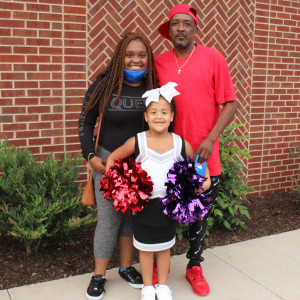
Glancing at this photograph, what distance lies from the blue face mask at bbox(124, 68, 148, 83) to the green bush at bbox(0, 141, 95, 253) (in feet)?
3.59

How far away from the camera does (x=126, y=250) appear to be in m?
3.17

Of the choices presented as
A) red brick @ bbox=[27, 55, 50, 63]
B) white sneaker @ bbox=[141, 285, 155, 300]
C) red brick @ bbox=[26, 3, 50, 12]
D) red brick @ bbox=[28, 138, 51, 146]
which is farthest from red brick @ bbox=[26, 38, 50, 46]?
white sneaker @ bbox=[141, 285, 155, 300]

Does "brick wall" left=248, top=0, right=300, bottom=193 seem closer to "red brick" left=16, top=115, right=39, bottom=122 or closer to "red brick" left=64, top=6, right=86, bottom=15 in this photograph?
"red brick" left=64, top=6, right=86, bottom=15

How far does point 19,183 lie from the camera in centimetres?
338

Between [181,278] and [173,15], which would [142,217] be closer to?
[181,278]

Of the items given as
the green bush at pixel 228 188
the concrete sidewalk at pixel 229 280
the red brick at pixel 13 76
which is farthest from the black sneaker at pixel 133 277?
the red brick at pixel 13 76

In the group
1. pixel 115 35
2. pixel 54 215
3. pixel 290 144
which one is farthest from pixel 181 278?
pixel 290 144

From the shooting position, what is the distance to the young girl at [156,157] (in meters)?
2.69

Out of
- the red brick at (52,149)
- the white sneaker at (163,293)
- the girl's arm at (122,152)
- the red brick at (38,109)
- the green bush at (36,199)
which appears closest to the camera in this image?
the girl's arm at (122,152)

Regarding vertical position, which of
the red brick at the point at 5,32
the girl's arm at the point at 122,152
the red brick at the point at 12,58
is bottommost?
the girl's arm at the point at 122,152

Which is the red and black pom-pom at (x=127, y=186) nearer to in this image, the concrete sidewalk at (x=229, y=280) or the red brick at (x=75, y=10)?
the concrete sidewalk at (x=229, y=280)

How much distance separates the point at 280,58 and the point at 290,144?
1.24 meters

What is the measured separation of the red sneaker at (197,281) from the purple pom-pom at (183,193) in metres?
0.64

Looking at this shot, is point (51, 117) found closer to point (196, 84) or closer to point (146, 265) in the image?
point (196, 84)
